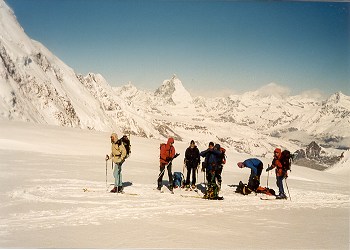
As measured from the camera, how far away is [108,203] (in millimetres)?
13055

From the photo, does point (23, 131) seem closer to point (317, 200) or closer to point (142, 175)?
point (142, 175)

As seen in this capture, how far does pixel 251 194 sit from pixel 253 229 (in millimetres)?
6226

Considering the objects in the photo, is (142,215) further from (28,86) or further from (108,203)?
(28,86)

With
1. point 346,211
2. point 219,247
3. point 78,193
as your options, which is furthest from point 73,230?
point 346,211

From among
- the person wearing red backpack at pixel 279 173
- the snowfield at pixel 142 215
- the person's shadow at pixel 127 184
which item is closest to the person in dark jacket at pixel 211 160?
the snowfield at pixel 142 215

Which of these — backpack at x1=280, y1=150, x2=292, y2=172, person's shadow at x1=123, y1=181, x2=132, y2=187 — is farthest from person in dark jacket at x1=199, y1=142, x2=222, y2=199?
person's shadow at x1=123, y1=181, x2=132, y2=187

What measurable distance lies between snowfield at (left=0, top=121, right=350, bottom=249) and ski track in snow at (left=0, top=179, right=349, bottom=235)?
3 cm

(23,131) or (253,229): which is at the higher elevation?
(23,131)

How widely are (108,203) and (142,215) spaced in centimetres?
178

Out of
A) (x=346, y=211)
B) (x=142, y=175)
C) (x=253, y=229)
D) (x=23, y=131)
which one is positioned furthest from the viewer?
(x=23, y=131)

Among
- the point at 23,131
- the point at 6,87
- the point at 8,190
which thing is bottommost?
the point at 8,190

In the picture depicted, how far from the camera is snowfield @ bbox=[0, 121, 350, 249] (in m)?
9.77

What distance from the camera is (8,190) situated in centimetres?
1391

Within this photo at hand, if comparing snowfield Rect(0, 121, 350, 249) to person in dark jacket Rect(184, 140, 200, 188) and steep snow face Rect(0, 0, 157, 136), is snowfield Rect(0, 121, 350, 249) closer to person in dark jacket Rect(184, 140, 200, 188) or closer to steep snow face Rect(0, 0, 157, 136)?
A: person in dark jacket Rect(184, 140, 200, 188)
